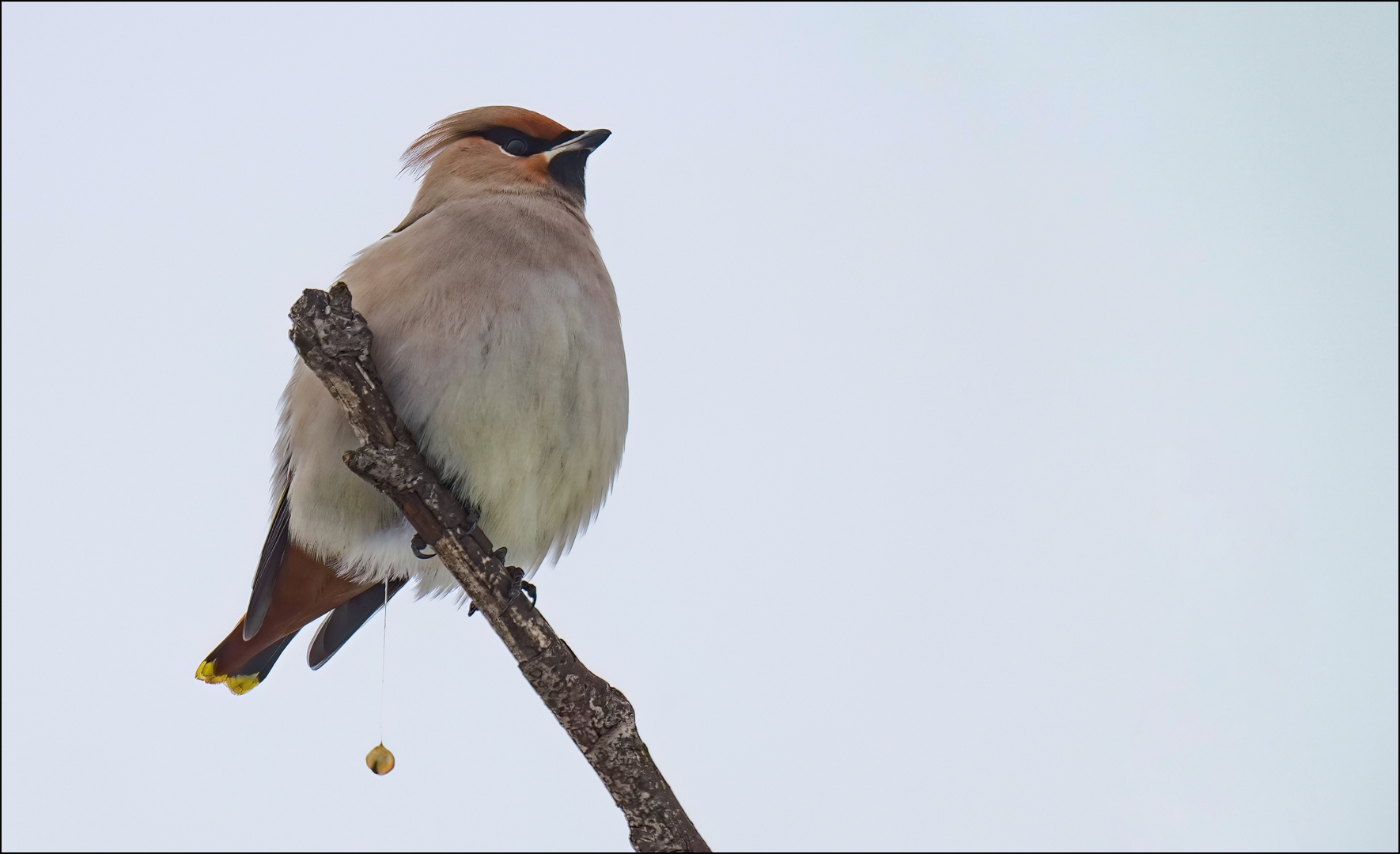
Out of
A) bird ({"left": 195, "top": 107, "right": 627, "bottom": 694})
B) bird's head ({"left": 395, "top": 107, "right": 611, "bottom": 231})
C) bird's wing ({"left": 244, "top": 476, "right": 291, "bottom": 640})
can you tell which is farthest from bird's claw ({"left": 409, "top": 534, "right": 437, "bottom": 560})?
bird's head ({"left": 395, "top": 107, "right": 611, "bottom": 231})

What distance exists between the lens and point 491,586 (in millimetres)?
3279

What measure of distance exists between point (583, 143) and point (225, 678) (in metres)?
2.14

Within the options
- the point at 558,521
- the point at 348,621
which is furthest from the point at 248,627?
the point at 558,521

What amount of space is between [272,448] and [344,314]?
4.24 ft

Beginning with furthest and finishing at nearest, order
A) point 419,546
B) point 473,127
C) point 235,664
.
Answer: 1. point 473,127
2. point 235,664
3. point 419,546

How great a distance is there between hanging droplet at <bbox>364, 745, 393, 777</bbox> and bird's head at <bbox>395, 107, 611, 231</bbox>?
1.80 m

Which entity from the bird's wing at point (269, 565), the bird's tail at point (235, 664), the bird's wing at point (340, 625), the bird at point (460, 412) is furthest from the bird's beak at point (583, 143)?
the bird's tail at point (235, 664)

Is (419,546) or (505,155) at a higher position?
(505,155)

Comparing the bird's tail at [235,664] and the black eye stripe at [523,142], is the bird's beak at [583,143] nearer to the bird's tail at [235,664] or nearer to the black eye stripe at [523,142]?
the black eye stripe at [523,142]

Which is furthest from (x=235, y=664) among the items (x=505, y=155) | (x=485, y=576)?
(x=505, y=155)

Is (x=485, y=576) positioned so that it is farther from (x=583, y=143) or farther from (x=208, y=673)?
(x=583, y=143)

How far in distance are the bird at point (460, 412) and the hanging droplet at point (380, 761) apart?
0.63m

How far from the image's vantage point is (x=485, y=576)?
3277 mm

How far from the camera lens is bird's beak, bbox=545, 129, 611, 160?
4.55 metres
